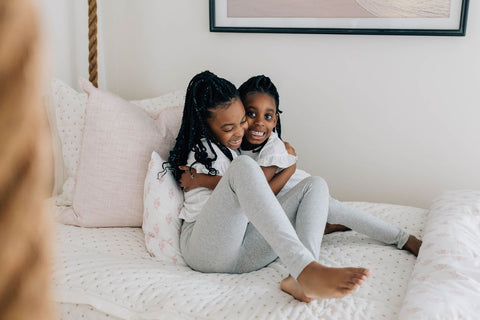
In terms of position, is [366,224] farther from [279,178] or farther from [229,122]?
[229,122]

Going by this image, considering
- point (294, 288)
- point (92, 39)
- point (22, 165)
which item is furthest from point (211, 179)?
point (22, 165)

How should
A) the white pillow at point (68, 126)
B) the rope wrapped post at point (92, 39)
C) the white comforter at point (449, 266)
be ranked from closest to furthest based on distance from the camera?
1. the white comforter at point (449, 266)
2. the white pillow at point (68, 126)
3. the rope wrapped post at point (92, 39)

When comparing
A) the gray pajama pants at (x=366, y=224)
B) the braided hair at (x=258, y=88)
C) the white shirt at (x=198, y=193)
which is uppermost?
the braided hair at (x=258, y=88)

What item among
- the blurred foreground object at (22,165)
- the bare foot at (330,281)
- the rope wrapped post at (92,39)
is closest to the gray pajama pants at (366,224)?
the bare foot at (330,281)

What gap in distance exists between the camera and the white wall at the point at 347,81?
1.77m

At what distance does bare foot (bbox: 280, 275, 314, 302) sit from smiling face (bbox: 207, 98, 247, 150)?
52 cm

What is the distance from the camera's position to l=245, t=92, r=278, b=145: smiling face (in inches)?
61.6

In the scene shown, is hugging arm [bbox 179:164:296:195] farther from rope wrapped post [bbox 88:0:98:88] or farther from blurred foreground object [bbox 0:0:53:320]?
blurred foreground object [bbox 0:0:53:320]

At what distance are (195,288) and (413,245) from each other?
2.32 ft

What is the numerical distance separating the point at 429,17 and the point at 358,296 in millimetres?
1133

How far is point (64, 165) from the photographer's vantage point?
5.94ft

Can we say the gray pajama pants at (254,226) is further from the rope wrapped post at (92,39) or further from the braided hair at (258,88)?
the rope wrapped post at (92,39)

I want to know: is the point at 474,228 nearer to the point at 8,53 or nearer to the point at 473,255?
the point at 473,255

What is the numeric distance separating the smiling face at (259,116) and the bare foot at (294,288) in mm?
574
